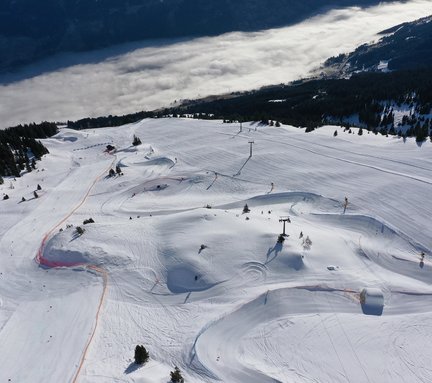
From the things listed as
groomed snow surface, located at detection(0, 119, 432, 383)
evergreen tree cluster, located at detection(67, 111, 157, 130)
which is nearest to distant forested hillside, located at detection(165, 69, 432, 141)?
Answer: evergreen tree cluster, located at detection(67, 111, 157, 130)

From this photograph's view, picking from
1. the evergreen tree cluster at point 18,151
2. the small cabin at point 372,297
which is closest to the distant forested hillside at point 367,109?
the evergreen tree cluster at point 18,151

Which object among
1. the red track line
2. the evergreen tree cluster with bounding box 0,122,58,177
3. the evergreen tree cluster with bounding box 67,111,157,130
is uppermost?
the evergreen tree cluster with bounding box 0,122,58,177

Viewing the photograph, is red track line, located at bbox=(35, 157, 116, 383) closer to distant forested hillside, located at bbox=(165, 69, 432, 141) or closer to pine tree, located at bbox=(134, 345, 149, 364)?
pine tree, located at bbox=(134, 345, 149, 364)

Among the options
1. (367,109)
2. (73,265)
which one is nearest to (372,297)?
(73,265)

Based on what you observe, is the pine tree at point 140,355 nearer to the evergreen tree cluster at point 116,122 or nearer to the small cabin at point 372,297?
the small cabin at point 372,297

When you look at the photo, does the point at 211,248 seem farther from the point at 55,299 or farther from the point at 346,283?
the point at 55,299

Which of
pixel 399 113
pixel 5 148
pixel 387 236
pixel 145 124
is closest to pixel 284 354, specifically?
pixel 387 236
